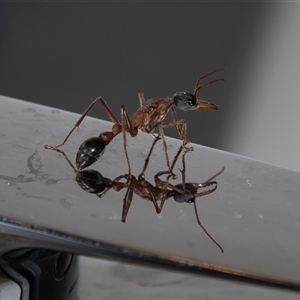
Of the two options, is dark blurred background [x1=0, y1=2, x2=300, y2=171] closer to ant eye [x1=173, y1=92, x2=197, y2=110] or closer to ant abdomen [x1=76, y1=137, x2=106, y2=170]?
ant eye [x1=173, y1=92, x2=197, y2=110]

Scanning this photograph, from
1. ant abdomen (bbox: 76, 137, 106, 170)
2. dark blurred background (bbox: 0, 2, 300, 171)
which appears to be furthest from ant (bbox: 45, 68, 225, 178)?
dark blurred background (bbox: 0, 2, 300, 171)

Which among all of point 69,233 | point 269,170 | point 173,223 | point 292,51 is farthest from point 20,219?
point 292,51

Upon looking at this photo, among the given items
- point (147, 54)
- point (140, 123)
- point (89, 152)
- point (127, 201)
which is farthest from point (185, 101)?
point (147, 54)

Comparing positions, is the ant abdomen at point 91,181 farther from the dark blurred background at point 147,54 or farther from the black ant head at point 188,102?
the dark blurred background at point 147,54

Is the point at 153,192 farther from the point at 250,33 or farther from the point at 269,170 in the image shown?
the point at 250,33

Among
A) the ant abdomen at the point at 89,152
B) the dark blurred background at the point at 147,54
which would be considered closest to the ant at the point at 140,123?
the ant abdomen at the point at 89,152
